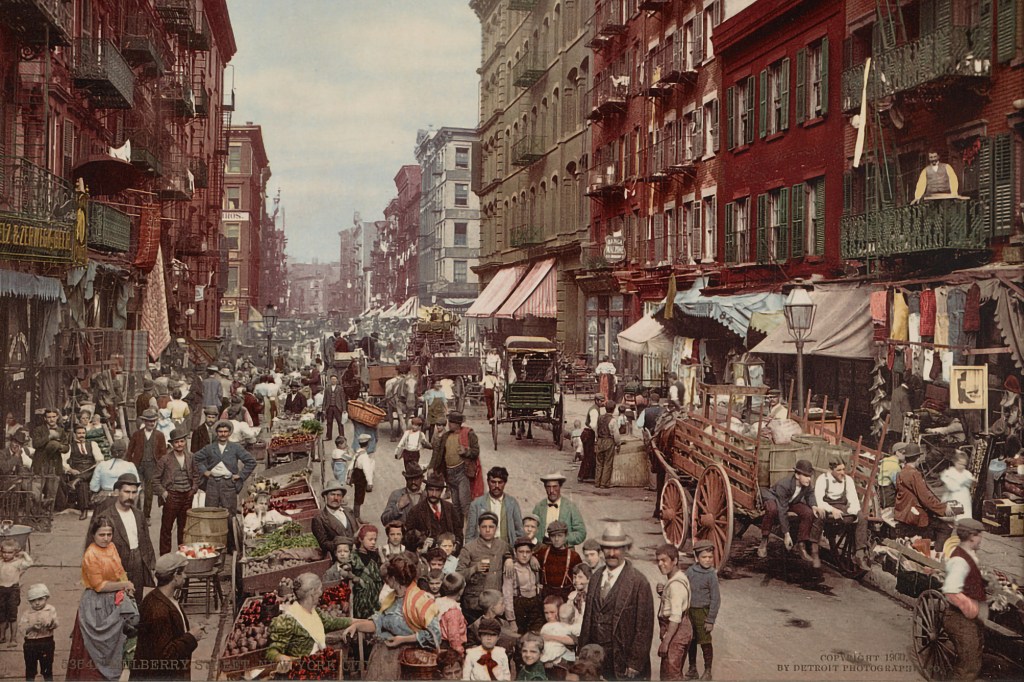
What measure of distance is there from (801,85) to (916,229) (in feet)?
24.1

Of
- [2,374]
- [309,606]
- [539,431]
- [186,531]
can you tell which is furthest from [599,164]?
[309,606]

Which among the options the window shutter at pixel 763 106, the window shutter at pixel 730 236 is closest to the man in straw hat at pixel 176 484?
the window shutter at pixel 730 236

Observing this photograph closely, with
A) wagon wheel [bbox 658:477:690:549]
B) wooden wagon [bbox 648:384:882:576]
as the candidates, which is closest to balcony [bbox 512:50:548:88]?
wooden wagon [bbox 648:384:882:576]

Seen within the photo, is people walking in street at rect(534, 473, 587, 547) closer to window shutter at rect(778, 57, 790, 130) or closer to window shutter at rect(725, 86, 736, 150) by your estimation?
window shutter at rect(778, 57, 790, 130)

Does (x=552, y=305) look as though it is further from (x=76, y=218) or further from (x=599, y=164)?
(x=76, y=218)

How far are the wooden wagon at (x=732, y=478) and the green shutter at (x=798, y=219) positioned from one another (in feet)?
29.0

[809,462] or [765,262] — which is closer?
[809,462]

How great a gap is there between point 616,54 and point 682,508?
25.4 meters

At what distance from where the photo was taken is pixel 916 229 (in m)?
15.6

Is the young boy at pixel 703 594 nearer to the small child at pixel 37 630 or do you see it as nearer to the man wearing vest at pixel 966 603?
the man wearing vest at pixel 966 603

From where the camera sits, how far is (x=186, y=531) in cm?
1127

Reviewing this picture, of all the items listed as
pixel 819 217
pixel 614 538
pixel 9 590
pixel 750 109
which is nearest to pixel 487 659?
pixel 614 538

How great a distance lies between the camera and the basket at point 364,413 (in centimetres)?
1975

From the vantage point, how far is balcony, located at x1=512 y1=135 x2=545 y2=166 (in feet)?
140
